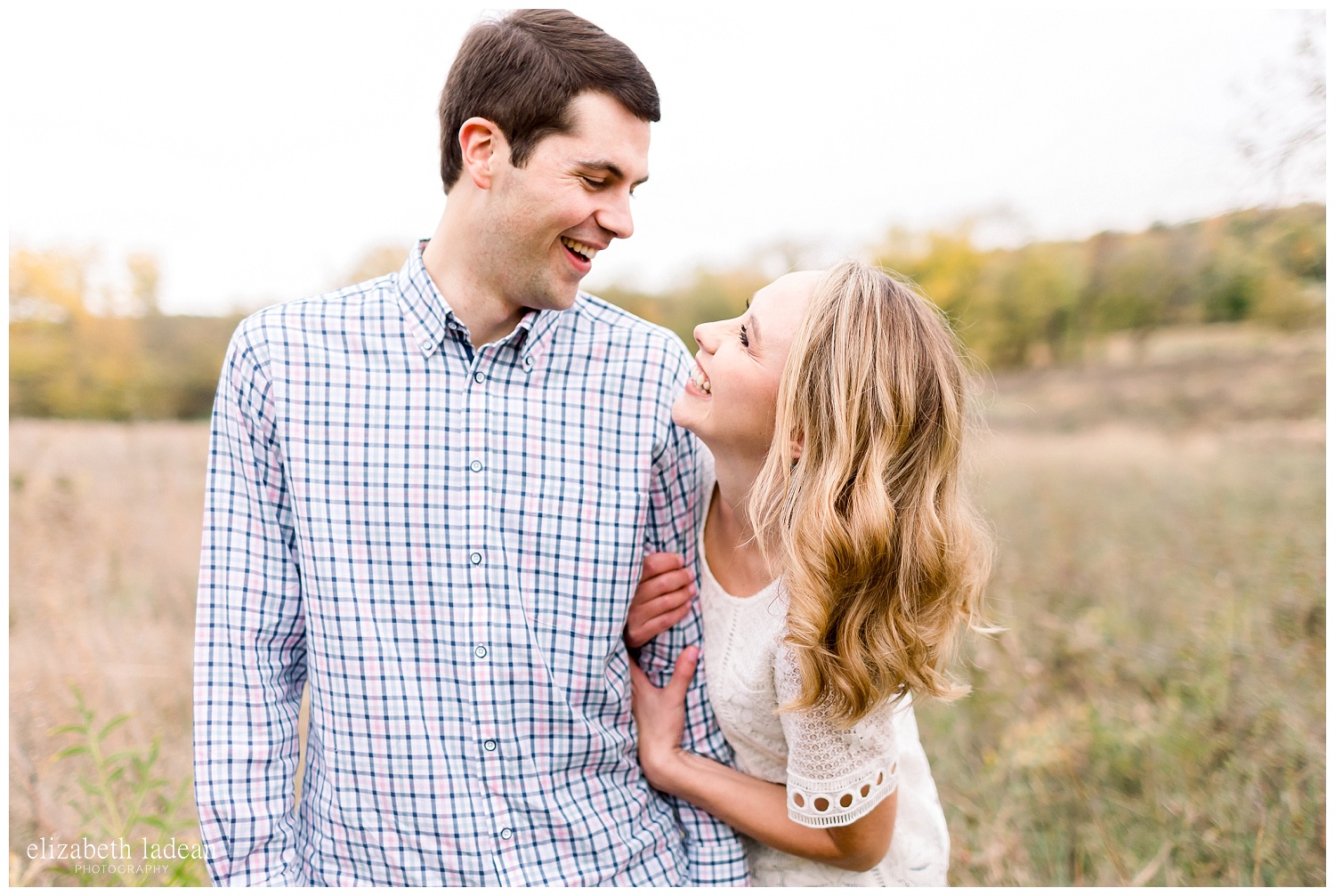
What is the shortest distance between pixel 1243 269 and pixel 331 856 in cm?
772

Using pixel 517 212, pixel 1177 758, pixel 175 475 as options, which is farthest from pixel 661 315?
pixel 517 212

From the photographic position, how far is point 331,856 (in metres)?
1.79

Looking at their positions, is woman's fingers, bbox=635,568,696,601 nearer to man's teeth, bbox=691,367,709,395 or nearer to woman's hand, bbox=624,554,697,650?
woman's hand, bbox=624,554,697,650

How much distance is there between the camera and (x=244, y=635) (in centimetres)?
174

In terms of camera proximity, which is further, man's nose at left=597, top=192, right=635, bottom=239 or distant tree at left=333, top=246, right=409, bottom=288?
distant tree at left=333, top=246, right=409, bottom=288

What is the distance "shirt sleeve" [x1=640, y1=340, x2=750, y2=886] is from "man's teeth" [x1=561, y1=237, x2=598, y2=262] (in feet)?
1.03

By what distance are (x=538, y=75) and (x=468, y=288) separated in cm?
45

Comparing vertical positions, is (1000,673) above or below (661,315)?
below

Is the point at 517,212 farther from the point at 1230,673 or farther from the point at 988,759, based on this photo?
the point at 1230,673

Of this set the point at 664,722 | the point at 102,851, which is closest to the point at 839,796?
the point at 664,722

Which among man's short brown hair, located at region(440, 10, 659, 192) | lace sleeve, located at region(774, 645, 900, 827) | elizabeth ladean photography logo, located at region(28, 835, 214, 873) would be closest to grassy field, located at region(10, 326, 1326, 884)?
elizabeth ladean photography logo, located at region(28, 835, 214, 873)

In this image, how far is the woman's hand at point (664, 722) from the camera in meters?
1.88

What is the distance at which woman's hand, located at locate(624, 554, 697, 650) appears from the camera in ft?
6.18

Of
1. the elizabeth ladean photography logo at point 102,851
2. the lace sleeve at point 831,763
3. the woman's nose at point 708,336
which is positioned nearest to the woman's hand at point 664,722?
the lace sleeve at point 831,763
